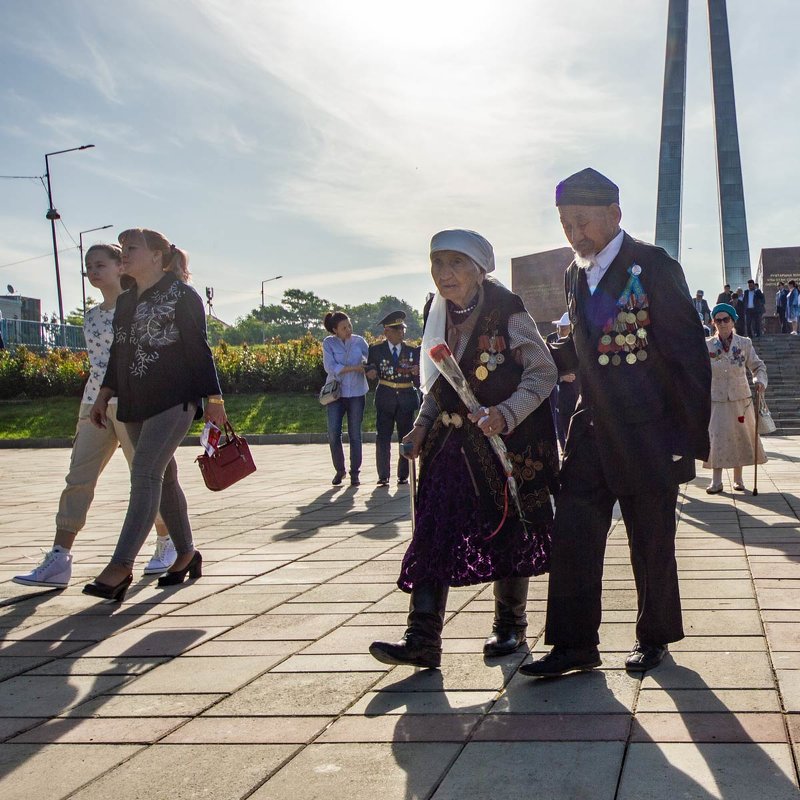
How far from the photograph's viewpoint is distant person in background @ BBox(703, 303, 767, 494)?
9.57 m

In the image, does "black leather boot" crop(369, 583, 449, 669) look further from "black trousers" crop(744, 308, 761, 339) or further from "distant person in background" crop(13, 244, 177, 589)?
"black trousers" crop(744, 308, 761, 339)

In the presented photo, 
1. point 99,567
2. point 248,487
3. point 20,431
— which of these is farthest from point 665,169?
point 99,567

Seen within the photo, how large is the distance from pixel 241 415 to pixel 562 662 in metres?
20.1

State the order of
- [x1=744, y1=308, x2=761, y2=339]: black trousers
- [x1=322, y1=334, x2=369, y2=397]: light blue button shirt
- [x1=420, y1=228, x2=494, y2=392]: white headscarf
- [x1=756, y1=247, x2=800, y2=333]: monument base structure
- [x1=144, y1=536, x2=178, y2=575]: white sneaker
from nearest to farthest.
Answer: [x1=420, y1=228, x2=494, y2=392]: white headscarf
[x1=144, y1=536, x2=178, y2=575]: white sneaker
[x1=322, y1=334, x2=369, y2=397]: light blue button shirt
[x1=744, y1=308, x2=761, y2=339]: black trousers
[x1=756, y1=247, x2=800, y2=333]: monument base structure

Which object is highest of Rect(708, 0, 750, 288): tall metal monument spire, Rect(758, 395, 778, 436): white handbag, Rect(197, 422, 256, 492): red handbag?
Rect(708, 0, 750, 288): tall metal monument spire

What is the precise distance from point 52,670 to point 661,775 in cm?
233

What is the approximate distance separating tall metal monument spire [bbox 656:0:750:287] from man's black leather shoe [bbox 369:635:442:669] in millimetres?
48063

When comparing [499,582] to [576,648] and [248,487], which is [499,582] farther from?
[248,487]

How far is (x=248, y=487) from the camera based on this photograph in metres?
11.5

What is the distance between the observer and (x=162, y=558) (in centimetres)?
614

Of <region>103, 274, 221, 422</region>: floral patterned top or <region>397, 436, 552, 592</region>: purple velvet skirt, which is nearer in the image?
<region>397, 436, 552, 592</region>: purple velvet skirt

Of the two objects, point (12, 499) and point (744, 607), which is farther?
point (12, 499)

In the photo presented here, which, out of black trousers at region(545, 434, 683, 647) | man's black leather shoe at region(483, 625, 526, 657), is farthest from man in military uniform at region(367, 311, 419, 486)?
black trousers at region(545, 434, 683, 647)

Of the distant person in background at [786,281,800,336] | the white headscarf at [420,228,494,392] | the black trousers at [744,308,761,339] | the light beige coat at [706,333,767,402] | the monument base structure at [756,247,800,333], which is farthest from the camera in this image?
the monument base structure at [756,247,800,333]
